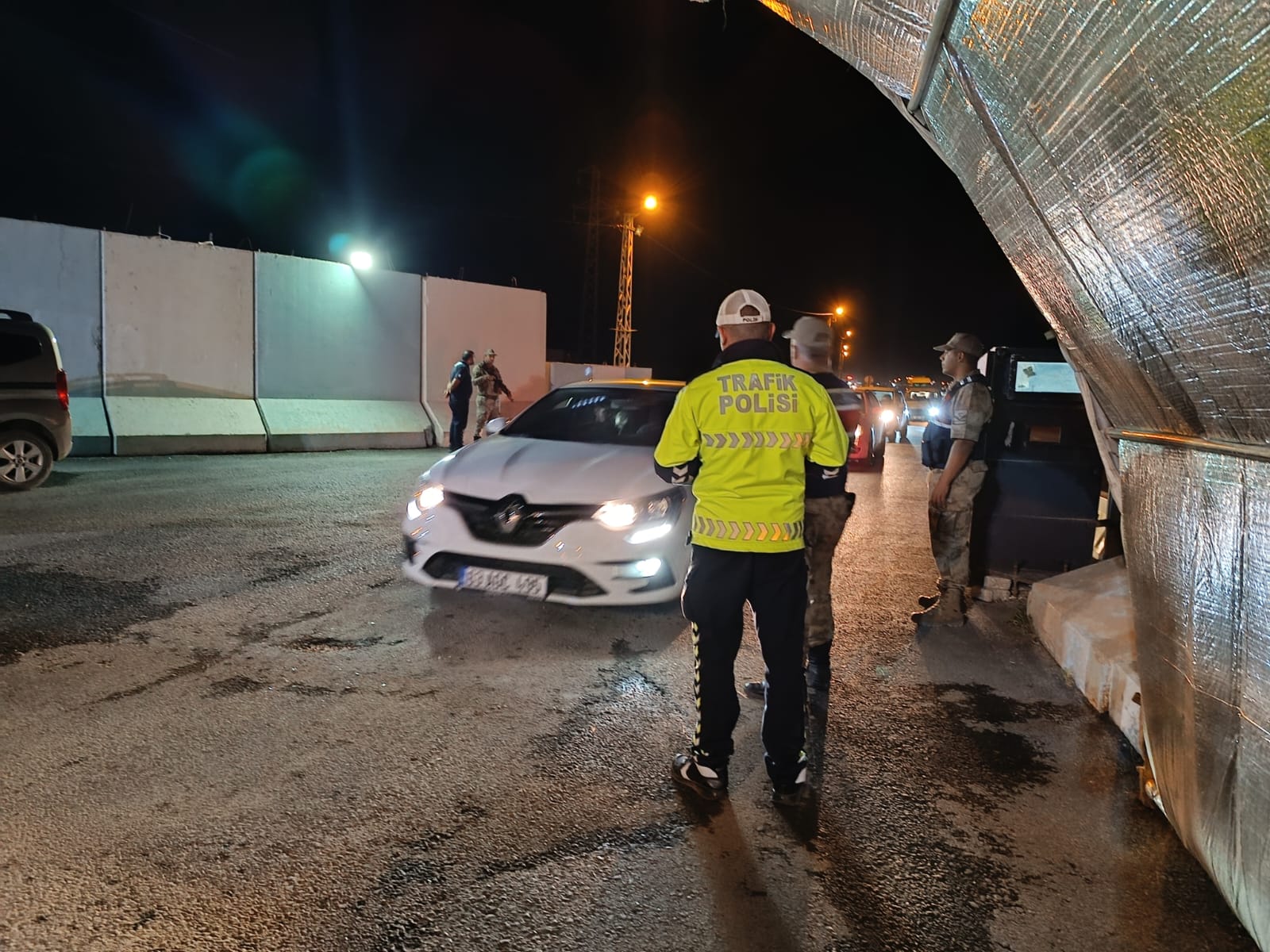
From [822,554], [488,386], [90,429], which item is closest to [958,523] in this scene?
[822,554]

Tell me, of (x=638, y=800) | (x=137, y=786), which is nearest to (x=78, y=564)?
(x=137, y=786)

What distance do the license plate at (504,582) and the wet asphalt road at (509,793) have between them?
1.00 feet

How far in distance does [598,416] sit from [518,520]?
1.65 m

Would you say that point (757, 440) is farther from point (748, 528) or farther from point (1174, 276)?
point (1174, 276)

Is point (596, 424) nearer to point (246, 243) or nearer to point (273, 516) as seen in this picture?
point (273, 516)

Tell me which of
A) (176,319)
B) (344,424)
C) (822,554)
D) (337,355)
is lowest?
(822,554)

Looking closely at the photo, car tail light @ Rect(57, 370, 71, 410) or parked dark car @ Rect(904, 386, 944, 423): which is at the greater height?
parked dark car @ Rect(904, 386, 944, 423)

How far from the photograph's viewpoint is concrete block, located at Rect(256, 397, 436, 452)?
13.6 metres

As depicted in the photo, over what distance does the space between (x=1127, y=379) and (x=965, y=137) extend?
1.13 metres

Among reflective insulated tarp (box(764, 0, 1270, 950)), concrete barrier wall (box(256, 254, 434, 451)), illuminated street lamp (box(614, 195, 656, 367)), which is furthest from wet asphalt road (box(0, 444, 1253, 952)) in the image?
illuminated street lamp (box(614, 195, 656, 367))

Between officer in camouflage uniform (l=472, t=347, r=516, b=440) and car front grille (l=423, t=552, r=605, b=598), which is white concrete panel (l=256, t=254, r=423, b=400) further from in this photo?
car front grille (l=423, t=552, r=605, b=598)

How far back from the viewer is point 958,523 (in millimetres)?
5129

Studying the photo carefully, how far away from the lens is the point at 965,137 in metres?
3.10

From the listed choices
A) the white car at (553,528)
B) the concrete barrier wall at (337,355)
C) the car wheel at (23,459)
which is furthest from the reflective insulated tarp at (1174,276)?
the concrete barrier wall at (337,355)
